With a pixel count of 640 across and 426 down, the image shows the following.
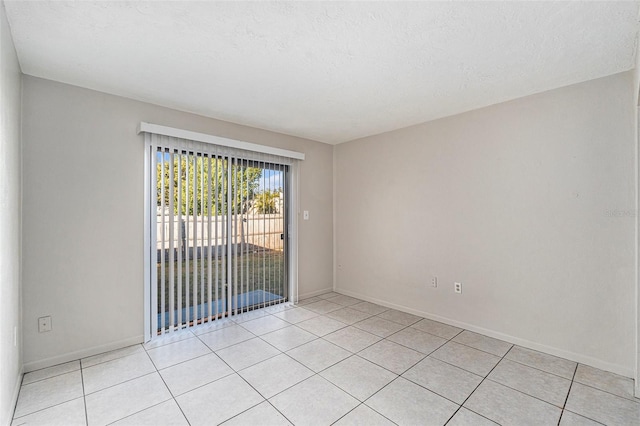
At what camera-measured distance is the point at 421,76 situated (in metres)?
2.40

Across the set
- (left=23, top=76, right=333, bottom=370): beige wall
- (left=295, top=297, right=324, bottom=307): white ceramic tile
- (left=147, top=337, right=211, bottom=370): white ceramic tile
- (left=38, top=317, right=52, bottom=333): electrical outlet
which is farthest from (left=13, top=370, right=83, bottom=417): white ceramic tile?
(left=295, top=297, right=324, bottom=307): white ceramic tile

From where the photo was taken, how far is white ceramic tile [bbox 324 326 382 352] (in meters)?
2.81

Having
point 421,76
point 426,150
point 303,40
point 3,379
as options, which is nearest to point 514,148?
point 426,150

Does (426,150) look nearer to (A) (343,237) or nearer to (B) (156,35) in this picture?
(A) (343,237)

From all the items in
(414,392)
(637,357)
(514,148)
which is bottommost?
(414,392)

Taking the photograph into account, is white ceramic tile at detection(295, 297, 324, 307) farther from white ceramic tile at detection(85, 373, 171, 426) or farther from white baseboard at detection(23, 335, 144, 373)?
white ceramic tile at detection(85, 373, 171, 426)

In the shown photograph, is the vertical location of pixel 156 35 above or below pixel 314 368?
above

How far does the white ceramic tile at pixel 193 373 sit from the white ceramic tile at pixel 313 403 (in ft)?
1.91

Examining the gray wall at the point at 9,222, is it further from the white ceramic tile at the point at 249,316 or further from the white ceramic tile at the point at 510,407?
the white ceramic tile at the point at 510,407

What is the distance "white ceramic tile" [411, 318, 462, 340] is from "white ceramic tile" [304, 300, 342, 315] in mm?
1071

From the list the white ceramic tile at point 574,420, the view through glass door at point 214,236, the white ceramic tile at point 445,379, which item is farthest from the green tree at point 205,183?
the white ceramic tile at point 574,420

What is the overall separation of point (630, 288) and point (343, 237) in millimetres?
3106

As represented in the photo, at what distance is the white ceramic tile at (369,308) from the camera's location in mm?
3820

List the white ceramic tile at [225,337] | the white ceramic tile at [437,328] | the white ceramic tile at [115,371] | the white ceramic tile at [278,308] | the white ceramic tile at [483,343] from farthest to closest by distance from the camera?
the white ceramic tile at [278,308] < the white ceramic tile at [437,328] < the white ceramic tile at [225,337] < the white ceramic tile at [483,343] < the white ceramic tile at [115,371]
